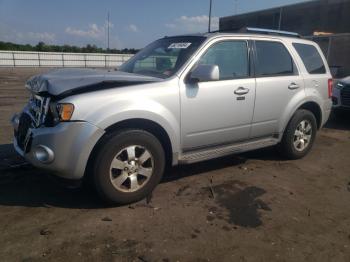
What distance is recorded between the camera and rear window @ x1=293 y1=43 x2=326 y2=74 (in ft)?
17.8

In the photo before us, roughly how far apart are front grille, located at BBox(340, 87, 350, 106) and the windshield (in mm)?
5294

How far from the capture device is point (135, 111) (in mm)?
3607

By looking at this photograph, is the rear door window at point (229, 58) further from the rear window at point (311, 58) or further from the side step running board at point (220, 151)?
the rear window at point (311, 58)

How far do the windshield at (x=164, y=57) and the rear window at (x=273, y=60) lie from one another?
3.05 feet

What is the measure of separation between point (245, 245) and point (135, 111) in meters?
1.63

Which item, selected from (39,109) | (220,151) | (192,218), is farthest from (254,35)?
(39,109)

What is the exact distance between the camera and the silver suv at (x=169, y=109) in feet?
11.1

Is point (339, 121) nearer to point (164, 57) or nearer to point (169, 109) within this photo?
point (164, 57)

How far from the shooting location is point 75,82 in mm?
3576

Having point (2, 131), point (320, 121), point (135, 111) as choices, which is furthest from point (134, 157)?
point (2, 131)

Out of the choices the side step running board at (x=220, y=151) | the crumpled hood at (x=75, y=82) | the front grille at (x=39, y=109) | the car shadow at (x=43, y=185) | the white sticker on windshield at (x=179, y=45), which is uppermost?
the white sticker on windshield at (x=179, y=45)

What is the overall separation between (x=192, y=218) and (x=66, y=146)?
1.38m

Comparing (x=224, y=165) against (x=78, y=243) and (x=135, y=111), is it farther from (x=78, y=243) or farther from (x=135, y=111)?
(x=78, y=243)

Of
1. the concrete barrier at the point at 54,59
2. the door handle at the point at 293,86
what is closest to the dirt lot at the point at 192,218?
the door handle at the point at 293,86
